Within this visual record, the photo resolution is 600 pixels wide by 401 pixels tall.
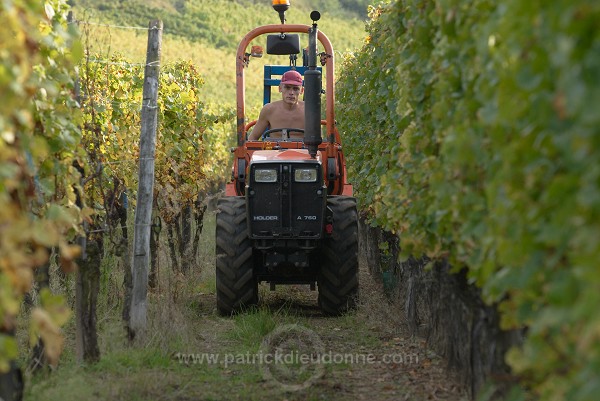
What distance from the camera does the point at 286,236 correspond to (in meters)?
8.70

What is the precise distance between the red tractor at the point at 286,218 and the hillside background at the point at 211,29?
3385cm

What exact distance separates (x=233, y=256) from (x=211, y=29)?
52.2m

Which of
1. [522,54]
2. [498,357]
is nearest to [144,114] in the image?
[498,357]

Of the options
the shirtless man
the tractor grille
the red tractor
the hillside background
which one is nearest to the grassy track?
the red tractor

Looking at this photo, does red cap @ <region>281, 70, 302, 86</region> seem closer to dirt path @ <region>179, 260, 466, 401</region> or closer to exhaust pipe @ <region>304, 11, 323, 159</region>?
exhaust pipe @ <region>304, 11, 323, 159</region>

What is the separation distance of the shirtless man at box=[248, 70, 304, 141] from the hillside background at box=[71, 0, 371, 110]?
33.5 m

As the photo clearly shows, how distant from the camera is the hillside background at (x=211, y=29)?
159 ft

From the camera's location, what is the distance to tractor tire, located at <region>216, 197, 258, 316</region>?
8844mm

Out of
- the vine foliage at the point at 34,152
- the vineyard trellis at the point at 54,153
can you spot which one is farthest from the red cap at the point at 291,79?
the vine foliage at the point at 34,152

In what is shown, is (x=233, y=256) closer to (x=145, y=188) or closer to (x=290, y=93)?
(x=145, y=188)

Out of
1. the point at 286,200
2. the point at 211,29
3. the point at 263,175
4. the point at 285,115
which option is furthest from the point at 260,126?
the point at 211,29

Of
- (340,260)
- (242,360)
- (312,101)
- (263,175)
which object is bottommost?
(242,360)

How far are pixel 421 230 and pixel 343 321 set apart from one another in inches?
131

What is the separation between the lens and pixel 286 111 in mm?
9508
